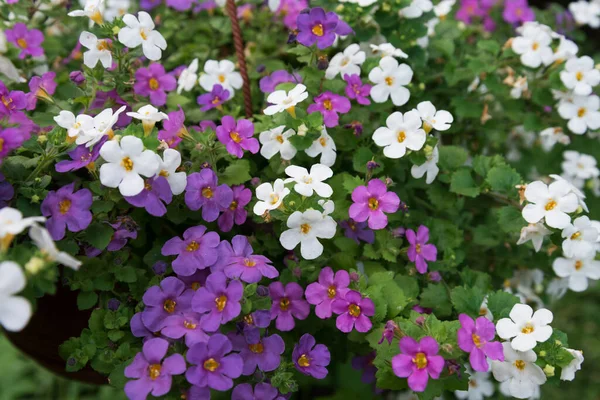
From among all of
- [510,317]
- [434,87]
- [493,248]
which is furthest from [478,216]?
[510,317]

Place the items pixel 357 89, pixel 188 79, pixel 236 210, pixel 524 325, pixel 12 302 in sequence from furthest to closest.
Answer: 1. pixel 188 79
2. pixel 357 89
3. pixel 236 210
4. pixel 524 325
5. pixel 12 302

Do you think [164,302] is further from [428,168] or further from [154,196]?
[428,168]

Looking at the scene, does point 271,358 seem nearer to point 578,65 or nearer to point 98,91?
point 98,91

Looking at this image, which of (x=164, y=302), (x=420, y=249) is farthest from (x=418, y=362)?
(x=164, y=302)

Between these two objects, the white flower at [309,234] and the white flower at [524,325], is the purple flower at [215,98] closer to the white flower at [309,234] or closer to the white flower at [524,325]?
the white flower at [309,234]

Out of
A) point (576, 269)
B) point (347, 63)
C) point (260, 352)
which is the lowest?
point (576, 269)

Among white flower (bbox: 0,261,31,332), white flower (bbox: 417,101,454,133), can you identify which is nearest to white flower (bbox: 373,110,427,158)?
white flower (bbox: 417,101,454,133)
